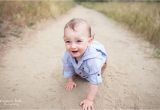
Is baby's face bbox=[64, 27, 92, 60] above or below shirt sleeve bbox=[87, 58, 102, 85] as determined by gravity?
above

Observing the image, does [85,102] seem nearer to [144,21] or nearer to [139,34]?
[139,34]

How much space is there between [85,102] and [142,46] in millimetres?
2299

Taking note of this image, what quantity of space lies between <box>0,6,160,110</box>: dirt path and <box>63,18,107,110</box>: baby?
14 cm

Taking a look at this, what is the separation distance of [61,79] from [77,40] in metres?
0.80

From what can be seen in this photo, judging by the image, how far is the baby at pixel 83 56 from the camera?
256cm

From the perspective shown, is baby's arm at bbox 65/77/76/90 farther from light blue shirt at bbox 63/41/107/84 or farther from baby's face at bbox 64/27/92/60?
baby's face at bbox 64/27/92/60

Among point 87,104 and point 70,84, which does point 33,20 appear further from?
point 87,104

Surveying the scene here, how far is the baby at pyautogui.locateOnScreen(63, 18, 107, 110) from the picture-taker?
256 centimetres

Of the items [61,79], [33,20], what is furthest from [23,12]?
[61,79]

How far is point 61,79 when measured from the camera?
3230mm

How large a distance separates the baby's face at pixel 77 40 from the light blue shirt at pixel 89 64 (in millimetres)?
107

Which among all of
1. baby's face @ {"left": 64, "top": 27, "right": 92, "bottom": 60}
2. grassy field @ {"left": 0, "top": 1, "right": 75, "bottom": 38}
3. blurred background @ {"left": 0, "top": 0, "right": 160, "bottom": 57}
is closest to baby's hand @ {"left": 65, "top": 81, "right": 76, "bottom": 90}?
baby's face @ {"left": 64, "top": 27, "right": 92, "bottom": 60}

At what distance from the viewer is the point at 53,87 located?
303 centimetres

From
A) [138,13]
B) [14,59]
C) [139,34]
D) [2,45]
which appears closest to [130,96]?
[14,59]
